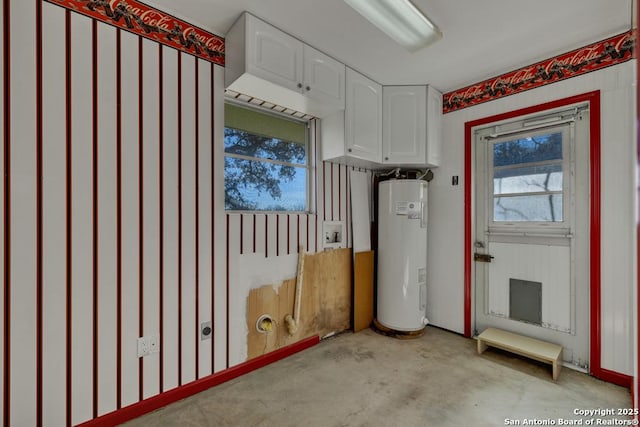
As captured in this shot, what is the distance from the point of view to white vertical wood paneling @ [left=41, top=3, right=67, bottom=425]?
1508 millimetres

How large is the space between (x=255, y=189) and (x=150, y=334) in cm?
125

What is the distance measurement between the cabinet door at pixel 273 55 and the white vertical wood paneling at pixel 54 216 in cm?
100

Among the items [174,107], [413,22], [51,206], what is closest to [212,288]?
[51,206]

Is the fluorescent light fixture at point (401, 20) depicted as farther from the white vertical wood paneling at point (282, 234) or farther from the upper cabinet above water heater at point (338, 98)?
the white vertical wood paneling at point (282, 234)

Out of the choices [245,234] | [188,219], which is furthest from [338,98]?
[188,219]

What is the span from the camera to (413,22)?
5.84ft

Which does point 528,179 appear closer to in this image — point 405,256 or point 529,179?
point 529,179

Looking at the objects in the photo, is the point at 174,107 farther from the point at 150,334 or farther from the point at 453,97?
the point at 453,97

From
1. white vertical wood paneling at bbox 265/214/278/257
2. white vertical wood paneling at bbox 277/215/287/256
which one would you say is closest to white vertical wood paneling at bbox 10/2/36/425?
white vertical wood paneling at bbox 265/214/278/257

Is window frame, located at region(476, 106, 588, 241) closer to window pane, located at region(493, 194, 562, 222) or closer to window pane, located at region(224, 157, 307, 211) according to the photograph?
window pane, located at region(493, 194, 562, 222)

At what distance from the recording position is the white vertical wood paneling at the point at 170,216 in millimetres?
1883

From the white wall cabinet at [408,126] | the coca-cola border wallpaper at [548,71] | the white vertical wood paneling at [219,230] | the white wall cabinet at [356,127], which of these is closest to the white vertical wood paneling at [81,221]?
the white vertical wood paneling at [219,230]

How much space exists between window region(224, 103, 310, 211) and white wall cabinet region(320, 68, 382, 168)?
0.28 meters

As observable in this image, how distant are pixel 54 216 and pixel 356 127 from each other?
7.21 ft
